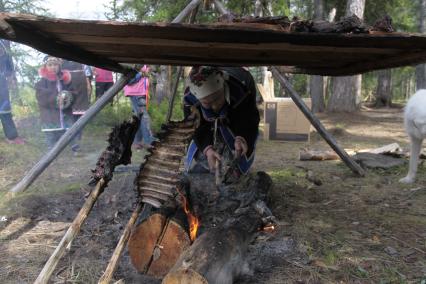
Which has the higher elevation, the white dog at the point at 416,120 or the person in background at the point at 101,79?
the person in background at the point at 101,79

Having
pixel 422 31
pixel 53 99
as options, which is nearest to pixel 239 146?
pixel 53 99

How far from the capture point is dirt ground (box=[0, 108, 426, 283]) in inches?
121

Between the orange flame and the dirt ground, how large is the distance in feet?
1.59

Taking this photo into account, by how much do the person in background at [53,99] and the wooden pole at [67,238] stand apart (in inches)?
215

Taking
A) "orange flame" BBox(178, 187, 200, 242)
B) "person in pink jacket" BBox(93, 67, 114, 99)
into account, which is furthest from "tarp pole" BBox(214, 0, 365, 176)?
"person in pink jacket" BBox(93, 67, 114, 99)

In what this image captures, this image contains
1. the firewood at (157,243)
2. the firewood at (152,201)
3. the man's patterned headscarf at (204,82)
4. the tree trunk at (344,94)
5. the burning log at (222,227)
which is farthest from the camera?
the tree trunk at (344,94)

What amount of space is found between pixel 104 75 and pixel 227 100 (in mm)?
5493

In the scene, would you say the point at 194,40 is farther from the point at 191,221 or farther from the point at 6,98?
the point at 6,98

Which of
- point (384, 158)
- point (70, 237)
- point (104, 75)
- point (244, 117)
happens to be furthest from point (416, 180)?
point (104, 75)

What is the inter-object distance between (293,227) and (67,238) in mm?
2179

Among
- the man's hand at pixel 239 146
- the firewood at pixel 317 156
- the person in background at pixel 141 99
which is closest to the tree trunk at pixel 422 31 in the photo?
the firewood at pixel 317 156

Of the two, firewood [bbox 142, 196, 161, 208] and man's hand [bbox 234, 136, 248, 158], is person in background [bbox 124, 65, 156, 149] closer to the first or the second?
man's hand [bbox 234, 136, 248, 158]

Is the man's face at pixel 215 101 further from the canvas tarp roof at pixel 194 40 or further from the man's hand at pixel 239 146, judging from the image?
the canvas tarp roof at pixel 194 40

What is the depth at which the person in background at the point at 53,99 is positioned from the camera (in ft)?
26.0
